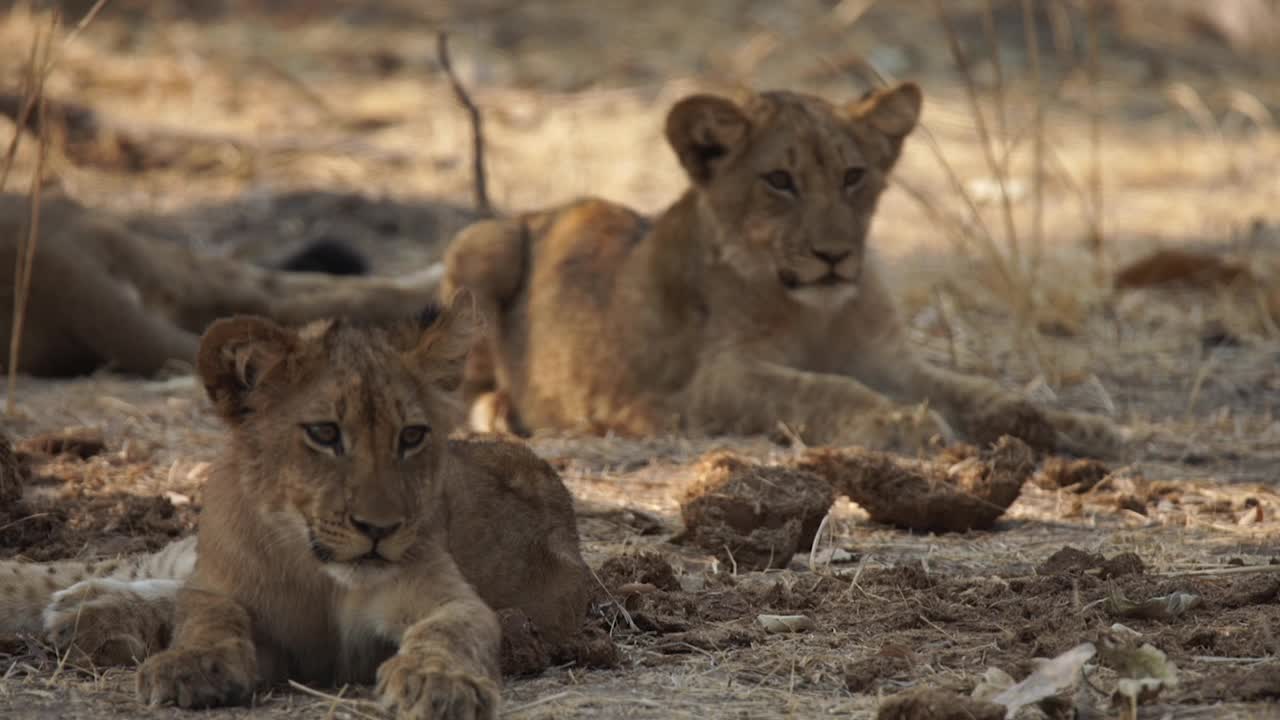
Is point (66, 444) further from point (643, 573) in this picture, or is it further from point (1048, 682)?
point (1048, 682)

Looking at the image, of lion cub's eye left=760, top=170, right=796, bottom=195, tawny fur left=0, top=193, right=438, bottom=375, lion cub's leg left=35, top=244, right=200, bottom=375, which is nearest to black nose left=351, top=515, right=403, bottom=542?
lion cub's eye left=760, top=170, right=796, bottom=195

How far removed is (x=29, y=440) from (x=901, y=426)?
2.51 meters

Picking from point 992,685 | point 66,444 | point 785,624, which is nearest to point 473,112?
point 66,444

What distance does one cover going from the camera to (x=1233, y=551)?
14.8 feet

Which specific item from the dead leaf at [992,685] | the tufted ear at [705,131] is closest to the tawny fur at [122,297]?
the tufted ear at [705,131]

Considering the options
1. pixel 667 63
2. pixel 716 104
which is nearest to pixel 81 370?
pixel 716 104

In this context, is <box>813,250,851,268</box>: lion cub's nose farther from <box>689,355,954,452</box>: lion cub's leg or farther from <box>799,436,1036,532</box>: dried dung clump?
<box>799,436,1036,532</box>: dried dung clump

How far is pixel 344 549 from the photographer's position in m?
3.17

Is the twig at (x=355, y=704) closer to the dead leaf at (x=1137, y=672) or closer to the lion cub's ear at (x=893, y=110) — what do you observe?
the dead leaf at (x=1137, y=672)

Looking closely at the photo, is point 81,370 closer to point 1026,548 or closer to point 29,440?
point 29,440

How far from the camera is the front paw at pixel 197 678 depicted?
3143mm

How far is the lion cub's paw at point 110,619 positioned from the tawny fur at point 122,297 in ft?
11.2

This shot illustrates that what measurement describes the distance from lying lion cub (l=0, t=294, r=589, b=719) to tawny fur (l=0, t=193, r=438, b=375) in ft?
11.8

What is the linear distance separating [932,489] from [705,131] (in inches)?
77.9
